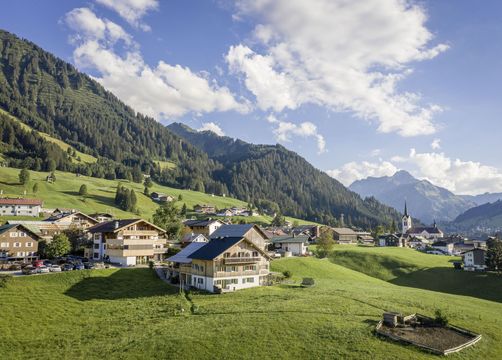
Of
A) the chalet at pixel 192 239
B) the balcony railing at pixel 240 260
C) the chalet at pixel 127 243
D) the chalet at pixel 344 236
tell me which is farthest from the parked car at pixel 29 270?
the chalet at pixel 344 236

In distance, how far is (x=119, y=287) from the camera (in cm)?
6525

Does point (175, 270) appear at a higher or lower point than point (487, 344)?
higher

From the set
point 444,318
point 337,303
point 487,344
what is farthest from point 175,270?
point 487,344

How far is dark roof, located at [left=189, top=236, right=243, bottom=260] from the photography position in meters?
67.9

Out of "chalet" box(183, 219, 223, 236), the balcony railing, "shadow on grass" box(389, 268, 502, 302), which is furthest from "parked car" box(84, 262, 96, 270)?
"shadow on grass" box(389, 268, 502, 302)

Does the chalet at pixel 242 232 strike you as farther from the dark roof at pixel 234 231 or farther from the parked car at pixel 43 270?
the parked car at pixel 43 270

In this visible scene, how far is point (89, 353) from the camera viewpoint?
40812 mm

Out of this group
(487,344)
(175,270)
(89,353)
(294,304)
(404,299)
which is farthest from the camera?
(175,270)

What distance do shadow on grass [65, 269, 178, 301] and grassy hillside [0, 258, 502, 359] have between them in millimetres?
149

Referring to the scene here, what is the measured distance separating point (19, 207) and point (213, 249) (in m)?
103

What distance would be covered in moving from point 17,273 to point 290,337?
162 ft

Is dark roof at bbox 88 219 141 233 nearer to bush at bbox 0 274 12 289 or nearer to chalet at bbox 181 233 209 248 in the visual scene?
chalet at bbox 181 233 209 248

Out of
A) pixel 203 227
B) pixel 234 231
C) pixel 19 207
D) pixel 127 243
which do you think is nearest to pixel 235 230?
pixel 234 231

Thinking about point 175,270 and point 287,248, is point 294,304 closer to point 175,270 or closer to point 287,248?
point 175,270
